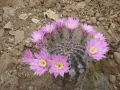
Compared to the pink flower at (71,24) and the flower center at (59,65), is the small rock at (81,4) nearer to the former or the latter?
the pink flower at (71,24)

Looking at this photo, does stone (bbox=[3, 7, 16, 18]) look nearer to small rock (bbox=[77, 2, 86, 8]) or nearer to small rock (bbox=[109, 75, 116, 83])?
small rock (bbox=[77, 2, 86, 8])

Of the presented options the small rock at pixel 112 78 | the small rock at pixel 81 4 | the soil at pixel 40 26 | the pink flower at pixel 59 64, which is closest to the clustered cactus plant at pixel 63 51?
the pink flower at pixel 59 64

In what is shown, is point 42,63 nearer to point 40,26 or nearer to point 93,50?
point 93,50

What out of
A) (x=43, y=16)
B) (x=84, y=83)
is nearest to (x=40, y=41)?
(x=84, y=83)

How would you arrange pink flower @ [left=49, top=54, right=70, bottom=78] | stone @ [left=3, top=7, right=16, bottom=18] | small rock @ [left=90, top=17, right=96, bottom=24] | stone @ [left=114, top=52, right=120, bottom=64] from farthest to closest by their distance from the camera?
stone @ [left=3, top=7, right=16, bottom=18] < small rock @ [left=90, top=17, right=96, bottom=24] < stone @ [left=114, top=52, right=120, bottom=64] < pink flower @ [left=49, top=54, right=70, bottom=78]

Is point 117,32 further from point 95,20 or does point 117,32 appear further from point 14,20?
point 14,20

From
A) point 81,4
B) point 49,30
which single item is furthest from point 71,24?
point 81,4

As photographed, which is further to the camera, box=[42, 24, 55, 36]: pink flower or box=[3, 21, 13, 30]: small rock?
box=[3, 21, 13, 30]: small rock

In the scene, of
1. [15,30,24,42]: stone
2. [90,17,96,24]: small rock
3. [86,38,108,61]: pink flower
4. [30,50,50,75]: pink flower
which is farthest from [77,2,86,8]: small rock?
[30,50,50,75]: pink flower
